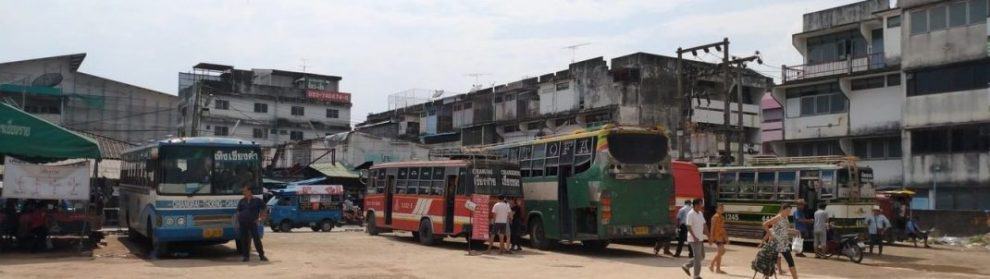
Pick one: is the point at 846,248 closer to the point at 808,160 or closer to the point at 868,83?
the point at 808,160

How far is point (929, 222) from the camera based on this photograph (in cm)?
2964

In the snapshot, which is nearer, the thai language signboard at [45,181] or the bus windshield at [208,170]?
the bus windshield at [208,170]

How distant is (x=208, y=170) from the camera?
1648cm

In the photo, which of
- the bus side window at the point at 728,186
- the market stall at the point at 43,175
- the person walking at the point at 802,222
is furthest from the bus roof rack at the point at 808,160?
the market stall at the point at 43,175

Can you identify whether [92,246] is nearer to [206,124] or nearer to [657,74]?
[657,74]

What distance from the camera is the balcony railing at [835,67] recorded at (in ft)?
121

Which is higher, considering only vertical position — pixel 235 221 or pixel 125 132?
pixel 125 132

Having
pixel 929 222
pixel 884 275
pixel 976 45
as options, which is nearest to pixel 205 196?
pixel 884 275

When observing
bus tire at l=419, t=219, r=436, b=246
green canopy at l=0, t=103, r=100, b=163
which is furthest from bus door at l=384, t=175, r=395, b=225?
green canopy at l=0, t=103, r=100, b=163

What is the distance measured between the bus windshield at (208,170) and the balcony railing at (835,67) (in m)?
29.8

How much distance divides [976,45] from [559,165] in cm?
2023

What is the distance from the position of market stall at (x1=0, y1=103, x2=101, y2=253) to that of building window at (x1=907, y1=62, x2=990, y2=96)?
30351 mm

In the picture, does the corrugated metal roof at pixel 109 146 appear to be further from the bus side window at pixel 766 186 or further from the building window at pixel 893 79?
the building window at pixel 893 79

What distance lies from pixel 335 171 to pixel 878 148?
2637 centimetres
